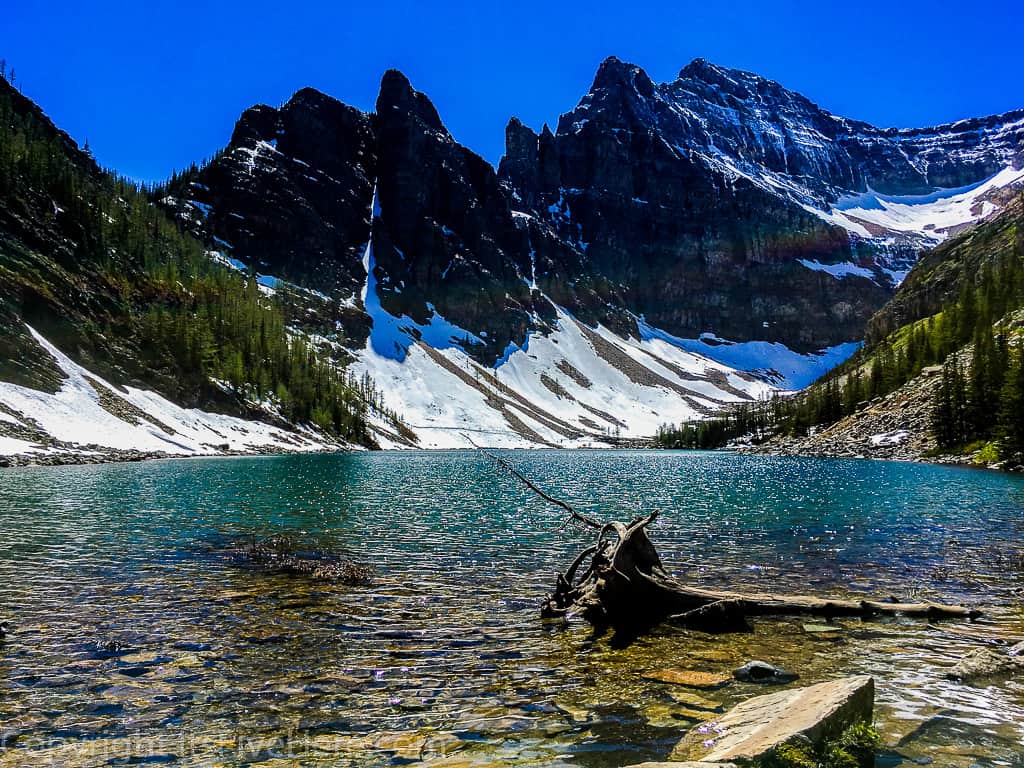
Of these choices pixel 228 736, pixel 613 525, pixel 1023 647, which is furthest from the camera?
pixel 613 525

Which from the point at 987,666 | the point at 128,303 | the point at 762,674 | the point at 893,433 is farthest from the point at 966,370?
the point at 128,303

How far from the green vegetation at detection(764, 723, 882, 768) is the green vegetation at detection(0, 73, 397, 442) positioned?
121102mm

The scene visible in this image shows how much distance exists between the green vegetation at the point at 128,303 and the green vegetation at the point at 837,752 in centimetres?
12110

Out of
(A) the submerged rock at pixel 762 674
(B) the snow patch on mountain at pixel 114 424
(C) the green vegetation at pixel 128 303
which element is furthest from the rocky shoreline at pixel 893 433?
(C) the green vegetation at pixel 128 303

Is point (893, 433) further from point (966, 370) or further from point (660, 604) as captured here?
point (660, 604)

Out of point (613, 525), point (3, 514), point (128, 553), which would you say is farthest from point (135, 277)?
point (613, 525)

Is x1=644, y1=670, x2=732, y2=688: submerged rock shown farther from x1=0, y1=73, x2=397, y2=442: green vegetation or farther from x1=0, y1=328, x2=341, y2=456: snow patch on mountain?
x1=0, y1=73, x2=397, y2=442: green vegetation

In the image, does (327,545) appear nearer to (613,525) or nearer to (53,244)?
(613,525)

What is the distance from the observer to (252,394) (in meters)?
147

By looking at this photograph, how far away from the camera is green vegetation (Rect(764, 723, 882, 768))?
717cm


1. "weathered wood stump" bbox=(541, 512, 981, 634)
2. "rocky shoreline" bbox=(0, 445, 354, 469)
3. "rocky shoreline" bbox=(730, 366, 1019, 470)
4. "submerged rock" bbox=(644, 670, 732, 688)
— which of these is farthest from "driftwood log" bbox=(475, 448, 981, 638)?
"rocky shoreline" bbox=(730, 366, 1019, 470)

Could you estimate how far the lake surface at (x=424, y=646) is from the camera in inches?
377

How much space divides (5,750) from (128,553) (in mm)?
17448

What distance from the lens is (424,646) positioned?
14484 millimetres
